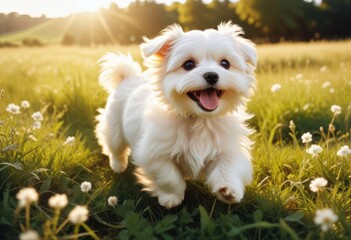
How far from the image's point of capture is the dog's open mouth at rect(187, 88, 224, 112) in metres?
3.24

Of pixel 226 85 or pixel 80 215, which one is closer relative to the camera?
pixel 80 215

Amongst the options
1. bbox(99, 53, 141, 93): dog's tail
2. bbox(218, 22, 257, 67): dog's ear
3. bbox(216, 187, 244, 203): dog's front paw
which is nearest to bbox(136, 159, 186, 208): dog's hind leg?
bbox(216, 187, 244, 203): dog's front paw

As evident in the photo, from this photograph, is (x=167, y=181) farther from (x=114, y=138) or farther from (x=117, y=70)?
(x=117, y=70)

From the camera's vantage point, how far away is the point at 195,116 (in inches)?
139

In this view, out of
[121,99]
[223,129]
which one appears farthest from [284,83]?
[223,129]

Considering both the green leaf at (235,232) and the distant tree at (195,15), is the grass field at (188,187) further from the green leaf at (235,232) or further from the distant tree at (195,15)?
the distant tree at (195,15)

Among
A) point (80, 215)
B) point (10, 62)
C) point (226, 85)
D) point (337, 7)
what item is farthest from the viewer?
point (337, 7)

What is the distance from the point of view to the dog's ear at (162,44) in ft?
11.2

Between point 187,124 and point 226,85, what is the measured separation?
51cm

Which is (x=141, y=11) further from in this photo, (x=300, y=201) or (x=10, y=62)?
(x=300, y=201)

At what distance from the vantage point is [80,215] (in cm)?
198

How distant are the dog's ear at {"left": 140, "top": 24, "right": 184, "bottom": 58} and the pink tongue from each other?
504 millimetres

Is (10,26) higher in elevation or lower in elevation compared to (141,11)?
higher

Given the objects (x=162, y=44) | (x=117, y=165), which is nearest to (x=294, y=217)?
(x=162, y=44)
